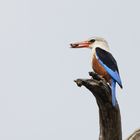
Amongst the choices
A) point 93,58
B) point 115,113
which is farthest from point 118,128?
point 93,58

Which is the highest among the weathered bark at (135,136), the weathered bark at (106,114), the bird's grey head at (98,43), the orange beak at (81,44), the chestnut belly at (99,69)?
the orange beak at (81,44)

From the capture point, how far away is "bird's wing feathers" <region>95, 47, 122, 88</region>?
794 centimetres

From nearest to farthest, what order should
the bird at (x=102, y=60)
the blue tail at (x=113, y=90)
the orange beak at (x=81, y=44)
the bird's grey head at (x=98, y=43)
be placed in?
the blue tail at (x=113, y=90), the bird at (x=102, y=60), the bird's grey head at (x=98, y=43), the orange beak at (x=81, y=44)

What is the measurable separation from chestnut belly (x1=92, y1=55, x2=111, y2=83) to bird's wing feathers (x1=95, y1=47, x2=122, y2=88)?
0.17 ft

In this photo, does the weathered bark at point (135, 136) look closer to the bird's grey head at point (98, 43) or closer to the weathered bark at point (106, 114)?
the weathered bark at point (106, 114)

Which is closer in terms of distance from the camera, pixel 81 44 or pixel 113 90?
pixel 113 90

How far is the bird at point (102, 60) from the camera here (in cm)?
793

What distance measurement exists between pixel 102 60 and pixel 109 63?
0.15 meters

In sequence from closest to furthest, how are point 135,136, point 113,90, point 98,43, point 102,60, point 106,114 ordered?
point 106,114 < point 113,90 < point 135,136 < point 102,60 < point 98,43

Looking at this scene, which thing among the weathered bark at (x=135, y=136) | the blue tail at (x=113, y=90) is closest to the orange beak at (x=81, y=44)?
the blue tail at (x=113, y=90)

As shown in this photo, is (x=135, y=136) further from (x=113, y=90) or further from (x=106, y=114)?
(x=106, y=114)

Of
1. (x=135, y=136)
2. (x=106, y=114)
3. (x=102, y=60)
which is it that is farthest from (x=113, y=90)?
(x=135, y=136)

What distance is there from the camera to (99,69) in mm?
8055

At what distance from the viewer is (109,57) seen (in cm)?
829
